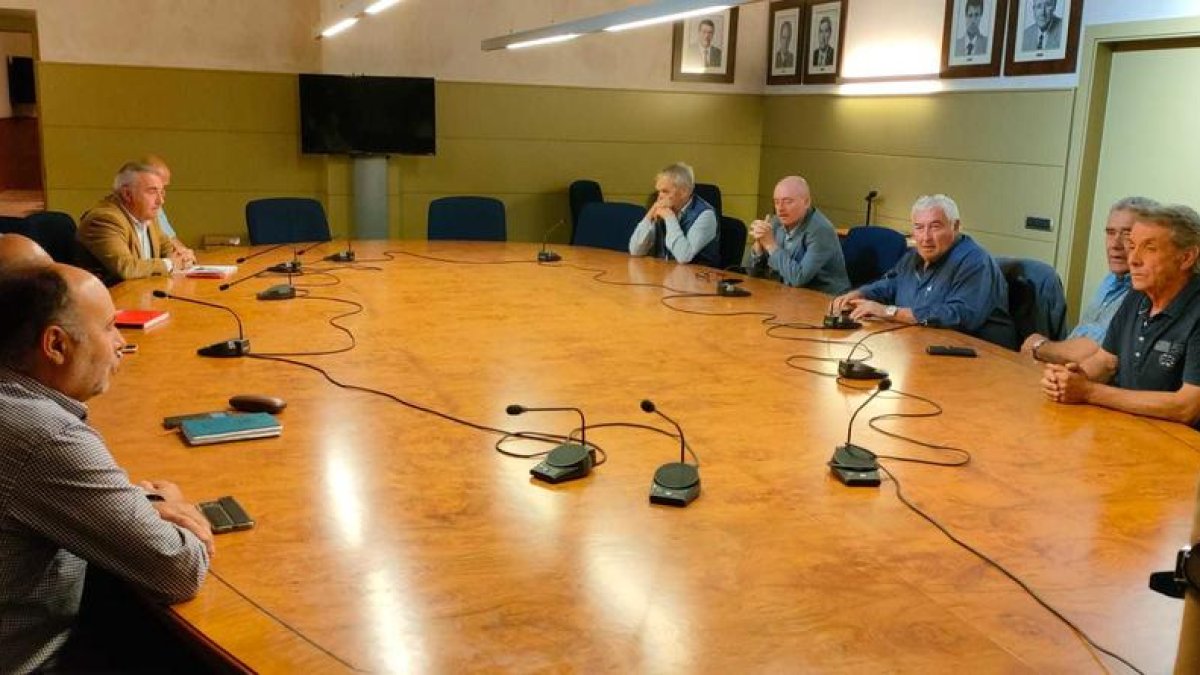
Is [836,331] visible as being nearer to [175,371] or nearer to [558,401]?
[558,401]

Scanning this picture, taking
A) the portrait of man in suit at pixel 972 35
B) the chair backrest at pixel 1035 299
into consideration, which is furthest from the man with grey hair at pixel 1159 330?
the portrait of man in suit at pixel 972 35

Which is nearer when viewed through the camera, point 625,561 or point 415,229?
point 625,561

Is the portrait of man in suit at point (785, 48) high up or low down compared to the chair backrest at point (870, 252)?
up

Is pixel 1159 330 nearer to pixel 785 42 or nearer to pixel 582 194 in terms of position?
pixel 582 194

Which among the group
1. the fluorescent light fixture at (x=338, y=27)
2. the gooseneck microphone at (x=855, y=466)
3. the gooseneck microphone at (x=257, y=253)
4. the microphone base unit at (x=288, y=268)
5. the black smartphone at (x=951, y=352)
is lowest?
the gooseneck microphone at (x=855, y=466)

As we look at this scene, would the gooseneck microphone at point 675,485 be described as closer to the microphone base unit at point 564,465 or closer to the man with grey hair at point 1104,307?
the microphone base unit at point 564,465

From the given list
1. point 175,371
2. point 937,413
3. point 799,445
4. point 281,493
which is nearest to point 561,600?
point 281,493

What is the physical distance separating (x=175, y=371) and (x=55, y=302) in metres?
1.33

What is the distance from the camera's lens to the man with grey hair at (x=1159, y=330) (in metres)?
2.85

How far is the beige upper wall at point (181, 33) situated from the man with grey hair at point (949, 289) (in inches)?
199

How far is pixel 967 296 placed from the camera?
163 inches

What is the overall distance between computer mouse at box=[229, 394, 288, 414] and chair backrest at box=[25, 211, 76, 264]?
332 cm

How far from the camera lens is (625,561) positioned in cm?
187

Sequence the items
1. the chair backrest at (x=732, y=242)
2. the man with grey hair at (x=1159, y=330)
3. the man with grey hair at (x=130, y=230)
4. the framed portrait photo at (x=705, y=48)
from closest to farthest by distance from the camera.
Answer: the man with grey hair at (x=1159, y=330)
the man with grey hair at (x=130, y=230)
the chair backrest at (x=732, y=242)
the framed portrait photo at (x=705, y=48)
